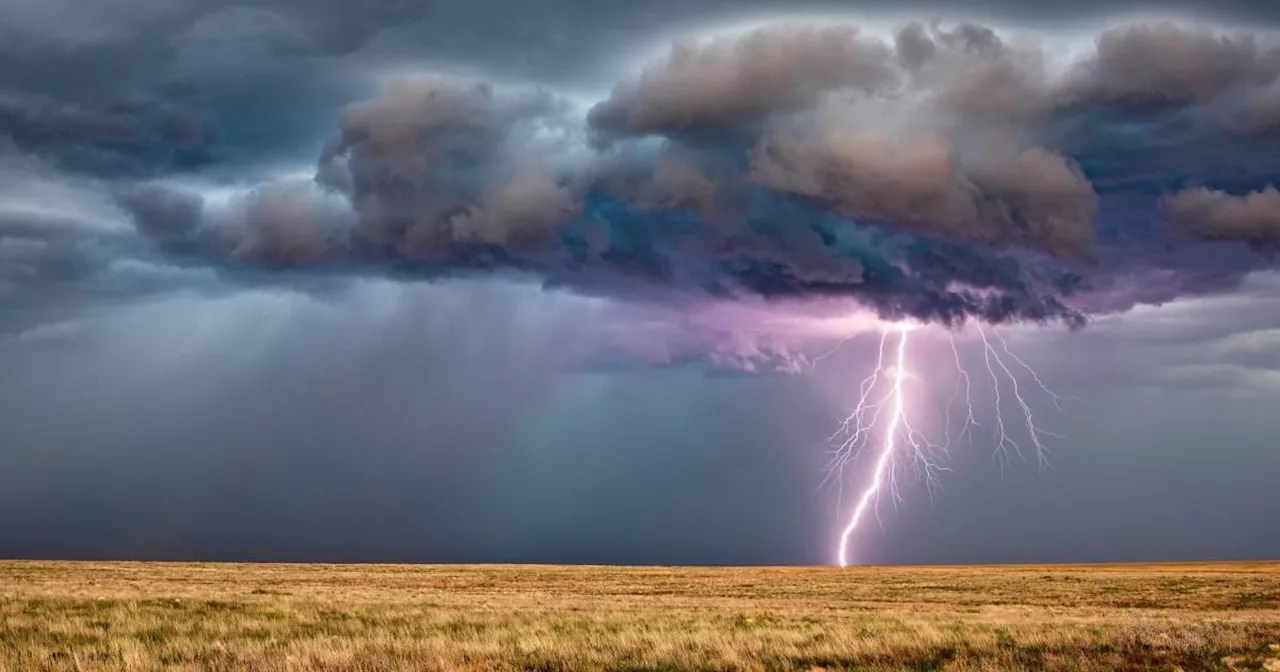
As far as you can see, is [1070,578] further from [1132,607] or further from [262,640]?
[262,640]

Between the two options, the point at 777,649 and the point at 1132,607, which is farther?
the point at 1132,607

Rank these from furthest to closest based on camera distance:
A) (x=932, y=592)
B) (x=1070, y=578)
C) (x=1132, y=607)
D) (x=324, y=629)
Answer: (x=1070, y=578) → (x=932, y=592) → (x=1132, y=607) → (x=324, y=629)

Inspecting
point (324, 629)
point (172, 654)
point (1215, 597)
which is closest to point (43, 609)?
point (324, 629)

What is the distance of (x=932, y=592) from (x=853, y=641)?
129 feet

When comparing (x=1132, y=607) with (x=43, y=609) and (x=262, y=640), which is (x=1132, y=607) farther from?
(x=43, y=609)

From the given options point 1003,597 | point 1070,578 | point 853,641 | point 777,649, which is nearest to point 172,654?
Answer: point 777,649

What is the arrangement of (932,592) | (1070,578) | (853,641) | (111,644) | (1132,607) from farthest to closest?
(1070,578) → (932,592) → (1132,607) → (853,641) → (111,644)

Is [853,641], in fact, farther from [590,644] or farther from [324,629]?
[324,629]

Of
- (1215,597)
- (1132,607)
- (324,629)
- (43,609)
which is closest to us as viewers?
(324,629)

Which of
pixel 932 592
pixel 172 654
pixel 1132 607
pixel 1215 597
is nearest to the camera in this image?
pixel 172 654

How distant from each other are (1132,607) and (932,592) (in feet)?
49.3

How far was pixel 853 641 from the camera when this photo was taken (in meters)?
19.3

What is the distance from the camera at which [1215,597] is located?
49531 millimetres

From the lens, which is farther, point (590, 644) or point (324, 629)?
point (324, 629)
